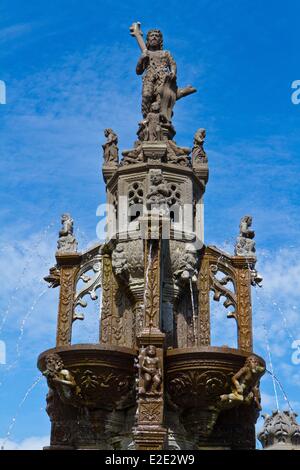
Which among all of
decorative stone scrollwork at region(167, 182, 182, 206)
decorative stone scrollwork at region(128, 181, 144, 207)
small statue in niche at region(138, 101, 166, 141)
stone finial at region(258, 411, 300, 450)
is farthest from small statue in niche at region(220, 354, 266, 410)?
small statue in niche at region(138, 101, 166, 141)

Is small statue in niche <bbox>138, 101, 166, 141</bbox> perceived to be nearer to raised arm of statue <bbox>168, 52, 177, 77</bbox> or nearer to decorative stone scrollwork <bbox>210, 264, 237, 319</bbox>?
raised arm of statue <bbox>168, 52, 177, 77</bbox>

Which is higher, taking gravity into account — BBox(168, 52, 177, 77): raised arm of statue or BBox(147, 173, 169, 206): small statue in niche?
BBox(168, 52, 177, 77): raised arm of statue

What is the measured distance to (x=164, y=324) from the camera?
62.5 feet

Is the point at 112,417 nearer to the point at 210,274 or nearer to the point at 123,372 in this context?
the point at 123,372

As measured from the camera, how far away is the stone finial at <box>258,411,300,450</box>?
12.8 metres

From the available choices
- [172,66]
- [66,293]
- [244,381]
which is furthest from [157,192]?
[172,66]

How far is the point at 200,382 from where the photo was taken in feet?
55.4

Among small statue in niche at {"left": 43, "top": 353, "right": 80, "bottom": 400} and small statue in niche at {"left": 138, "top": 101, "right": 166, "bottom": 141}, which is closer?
small statue in niche at {"left": 43, "top": 353, "right": 80, "bottom": 400}

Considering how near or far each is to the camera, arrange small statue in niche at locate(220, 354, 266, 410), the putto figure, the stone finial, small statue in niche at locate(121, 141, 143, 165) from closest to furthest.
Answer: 1. the stone finial
2. small statue in niche at locate(220, 354, 266, 410)
3. small statue in niche at locate(121, 141, 143, 165)
4. the putto figure

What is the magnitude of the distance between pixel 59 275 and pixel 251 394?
585 centimetres

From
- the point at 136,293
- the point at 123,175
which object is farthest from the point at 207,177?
the point at 136,293

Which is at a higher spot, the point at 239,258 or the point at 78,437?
the point at 239,258

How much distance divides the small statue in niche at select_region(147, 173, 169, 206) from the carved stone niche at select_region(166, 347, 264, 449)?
11.6 feet

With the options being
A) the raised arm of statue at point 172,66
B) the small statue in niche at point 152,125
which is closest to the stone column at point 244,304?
the small statue in niche at point 152,125
